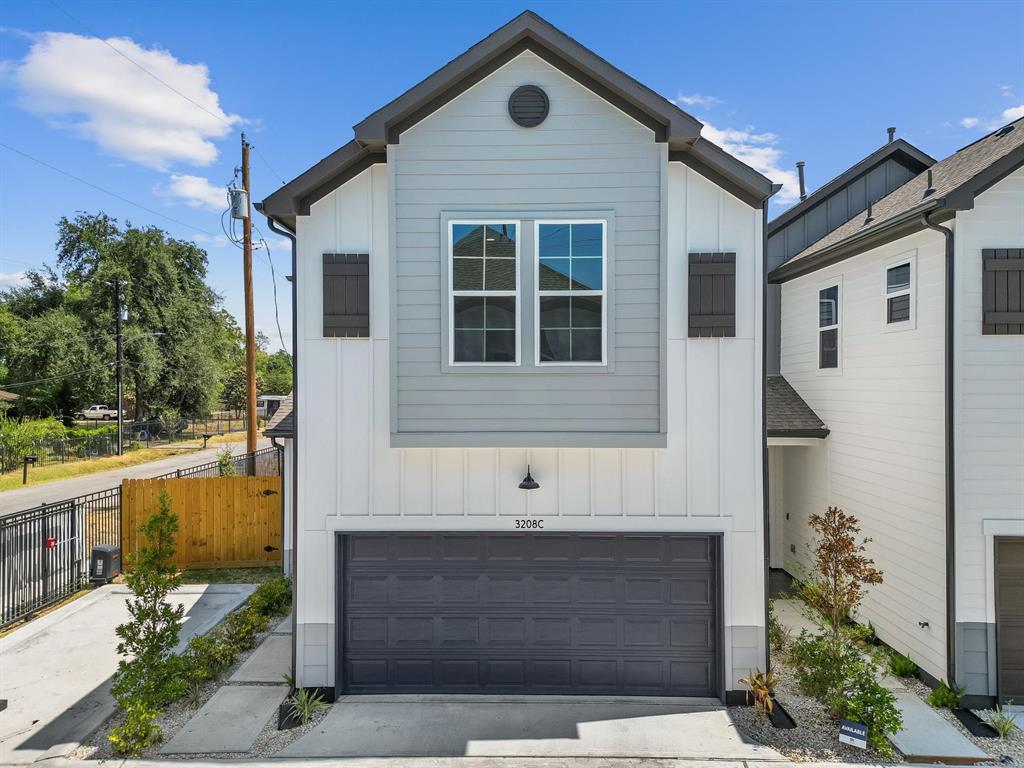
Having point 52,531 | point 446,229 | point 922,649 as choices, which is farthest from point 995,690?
point 52,531

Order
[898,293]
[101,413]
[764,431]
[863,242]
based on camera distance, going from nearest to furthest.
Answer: [764,431]
[898,293]
[863,242]
[101,413]

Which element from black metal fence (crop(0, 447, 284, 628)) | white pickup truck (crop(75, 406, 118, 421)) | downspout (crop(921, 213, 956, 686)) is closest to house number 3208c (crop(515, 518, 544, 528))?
downspout (crop(921, 213, 956, 686))

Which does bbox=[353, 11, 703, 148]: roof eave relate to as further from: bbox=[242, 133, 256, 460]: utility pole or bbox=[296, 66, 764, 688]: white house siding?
bbox=[242, 133, 256, 460]: utility pole

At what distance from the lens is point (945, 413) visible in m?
6.47

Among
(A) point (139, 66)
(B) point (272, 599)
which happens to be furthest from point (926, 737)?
(A) point (139, 66)

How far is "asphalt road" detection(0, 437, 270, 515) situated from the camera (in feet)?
57.5

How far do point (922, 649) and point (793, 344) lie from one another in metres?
5.28

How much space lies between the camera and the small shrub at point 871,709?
5.38 m

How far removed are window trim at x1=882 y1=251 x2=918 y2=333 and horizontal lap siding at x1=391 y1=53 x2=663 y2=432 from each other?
3612 mm

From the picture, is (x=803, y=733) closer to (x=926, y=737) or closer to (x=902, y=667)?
(x=926, y=737)

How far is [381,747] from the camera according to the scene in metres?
5.53

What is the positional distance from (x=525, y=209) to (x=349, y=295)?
2279 millimetres

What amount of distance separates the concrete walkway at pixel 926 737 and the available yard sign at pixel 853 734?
44cm

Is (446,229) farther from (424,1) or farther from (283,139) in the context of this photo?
(283,139)
